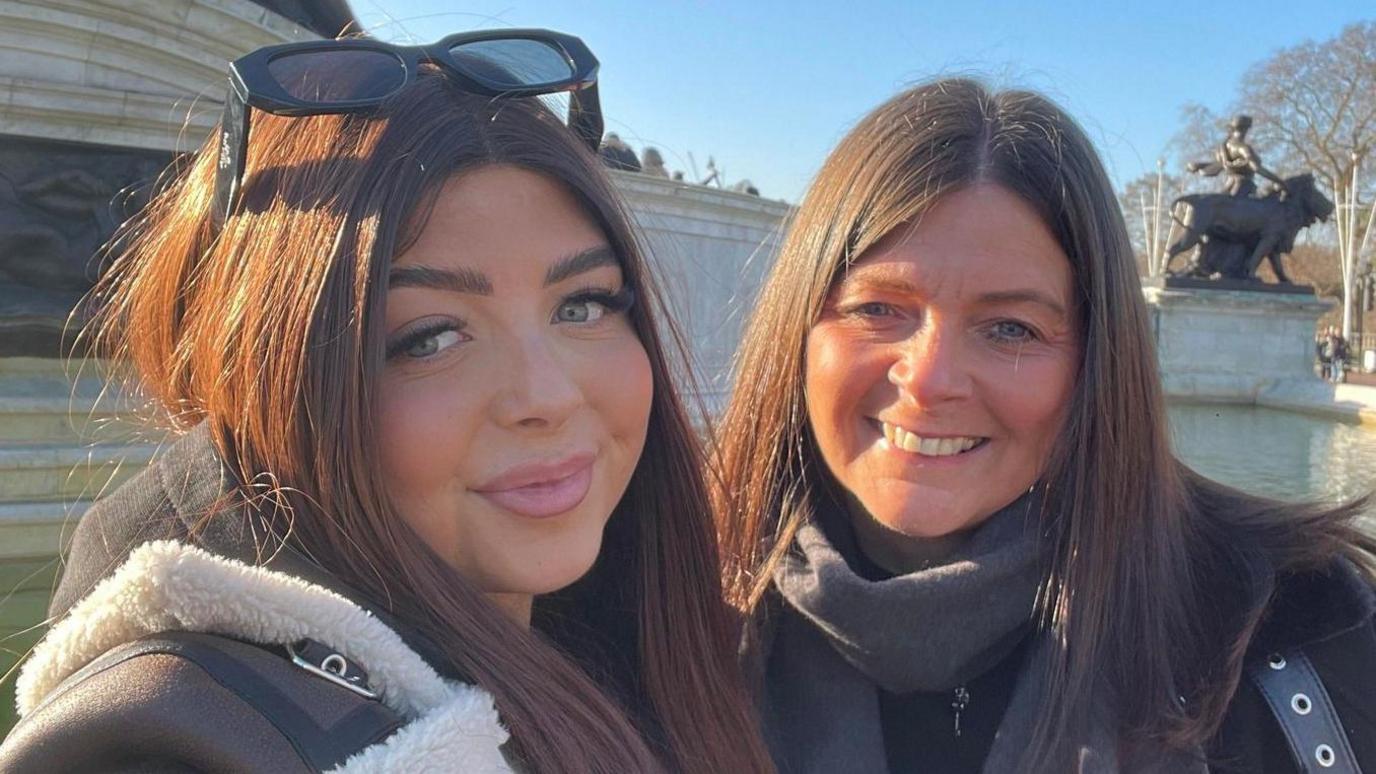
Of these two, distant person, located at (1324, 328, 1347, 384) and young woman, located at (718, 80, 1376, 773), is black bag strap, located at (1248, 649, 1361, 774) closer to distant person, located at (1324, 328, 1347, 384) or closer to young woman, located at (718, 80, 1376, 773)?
young woman, located at (718, 80, 1376, 773)

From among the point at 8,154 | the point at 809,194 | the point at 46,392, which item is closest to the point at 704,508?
the point at 809,194

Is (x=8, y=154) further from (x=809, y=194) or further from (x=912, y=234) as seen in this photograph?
(x=912, y=234)

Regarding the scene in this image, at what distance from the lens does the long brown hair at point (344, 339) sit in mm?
1194

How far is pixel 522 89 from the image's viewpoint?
4.73 ft

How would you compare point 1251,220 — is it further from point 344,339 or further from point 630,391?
point 344,339

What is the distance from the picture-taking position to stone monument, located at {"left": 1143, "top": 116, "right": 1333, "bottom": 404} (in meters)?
14.7

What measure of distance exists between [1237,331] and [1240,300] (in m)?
0.45

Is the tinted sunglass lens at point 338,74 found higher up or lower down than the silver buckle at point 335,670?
higher up

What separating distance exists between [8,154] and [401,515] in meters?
3.59

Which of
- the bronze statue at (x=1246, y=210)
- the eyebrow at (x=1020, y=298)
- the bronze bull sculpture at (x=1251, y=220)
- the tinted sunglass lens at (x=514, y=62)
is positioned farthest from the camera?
the bronze bull sculpture at (x=1251, y=220)

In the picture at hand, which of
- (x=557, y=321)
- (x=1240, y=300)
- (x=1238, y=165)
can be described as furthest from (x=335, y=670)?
(x=1240, y=300)

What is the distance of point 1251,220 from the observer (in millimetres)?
14812

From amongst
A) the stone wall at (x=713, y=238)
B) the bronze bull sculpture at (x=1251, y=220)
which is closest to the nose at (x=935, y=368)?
the stone wall at (x=713, y=238)

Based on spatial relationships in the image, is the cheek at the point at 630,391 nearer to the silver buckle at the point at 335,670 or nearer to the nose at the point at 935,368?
the nose at the point at 935,368
